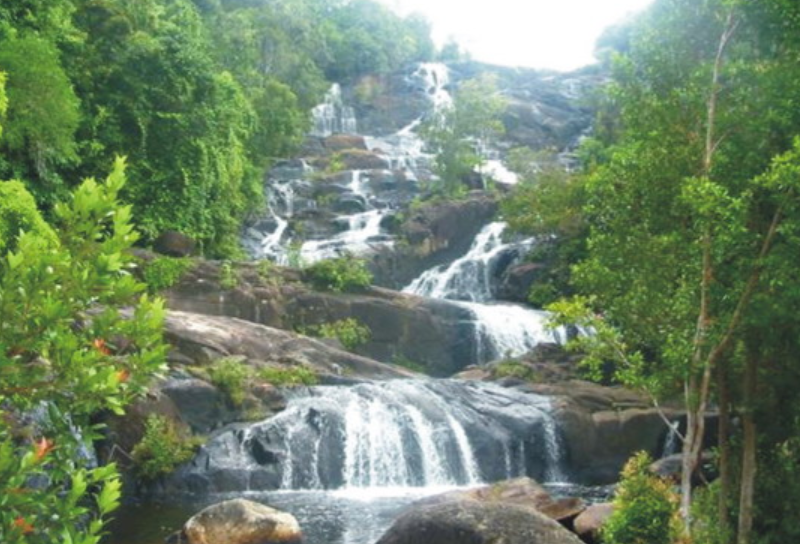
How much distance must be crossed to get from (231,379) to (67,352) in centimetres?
1993

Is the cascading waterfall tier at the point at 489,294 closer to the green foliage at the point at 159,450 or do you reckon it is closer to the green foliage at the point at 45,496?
the green foliage at the point at 159,450

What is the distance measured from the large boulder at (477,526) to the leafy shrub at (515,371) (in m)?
16.0

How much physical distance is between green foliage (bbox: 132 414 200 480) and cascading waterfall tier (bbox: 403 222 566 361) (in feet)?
48.0

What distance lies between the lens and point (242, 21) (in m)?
47.4

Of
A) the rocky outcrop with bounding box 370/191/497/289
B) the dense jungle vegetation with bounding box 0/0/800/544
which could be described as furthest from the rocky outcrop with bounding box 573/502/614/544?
the rocky outcrop with bounding box 370/191/497/289

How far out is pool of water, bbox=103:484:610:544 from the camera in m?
16.2

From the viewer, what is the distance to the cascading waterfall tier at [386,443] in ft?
72.1

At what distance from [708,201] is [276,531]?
32.1 ft

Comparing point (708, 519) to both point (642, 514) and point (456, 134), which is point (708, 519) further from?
point (456, 134)

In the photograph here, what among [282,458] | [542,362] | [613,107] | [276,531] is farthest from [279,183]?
[276,531]

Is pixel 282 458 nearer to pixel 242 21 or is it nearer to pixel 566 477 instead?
pixel 566 477

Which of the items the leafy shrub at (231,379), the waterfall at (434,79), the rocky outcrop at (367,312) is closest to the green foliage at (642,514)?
the leafy shrub at (231,379)

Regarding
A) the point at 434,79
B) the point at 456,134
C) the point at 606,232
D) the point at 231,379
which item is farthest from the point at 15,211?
the point at 434,79

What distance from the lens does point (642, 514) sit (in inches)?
449
